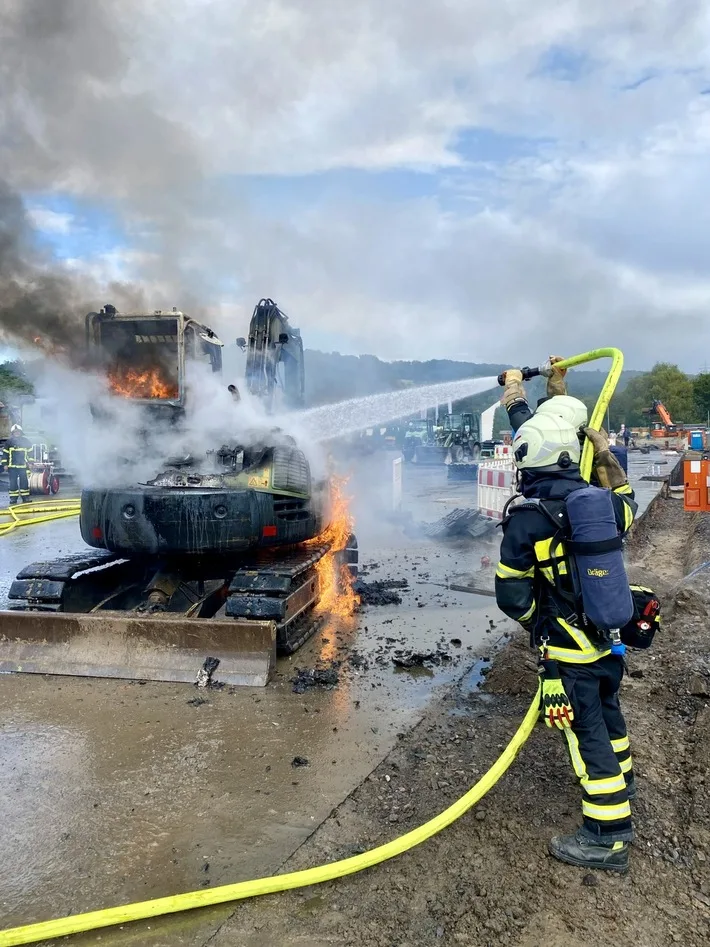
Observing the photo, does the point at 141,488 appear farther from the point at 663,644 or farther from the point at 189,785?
the point at 663,644

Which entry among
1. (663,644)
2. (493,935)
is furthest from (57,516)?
(493,935)

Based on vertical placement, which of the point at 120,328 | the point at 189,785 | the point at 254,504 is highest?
the point at 120,328

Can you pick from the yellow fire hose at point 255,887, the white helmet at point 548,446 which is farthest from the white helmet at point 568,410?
the yellow fire hose at point 255,887

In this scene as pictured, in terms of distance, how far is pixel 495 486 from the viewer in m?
10.5

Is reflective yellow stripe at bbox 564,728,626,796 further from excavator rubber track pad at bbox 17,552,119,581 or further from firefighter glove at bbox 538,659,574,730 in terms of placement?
excavator rubber track pad at bbox 17,552,119,581

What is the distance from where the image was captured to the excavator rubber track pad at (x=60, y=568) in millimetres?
6082

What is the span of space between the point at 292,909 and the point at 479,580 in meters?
6.30

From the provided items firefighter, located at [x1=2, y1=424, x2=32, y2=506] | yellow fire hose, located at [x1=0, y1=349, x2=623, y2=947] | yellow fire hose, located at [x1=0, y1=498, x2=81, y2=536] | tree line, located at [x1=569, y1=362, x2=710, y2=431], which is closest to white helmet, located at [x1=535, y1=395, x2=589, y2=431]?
yellow fire hose, located at [x1=0, y1=349, x2=623, y2=947]

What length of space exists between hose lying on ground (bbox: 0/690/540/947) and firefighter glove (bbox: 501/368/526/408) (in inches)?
80.3

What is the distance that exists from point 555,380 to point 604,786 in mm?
Answer: 2304

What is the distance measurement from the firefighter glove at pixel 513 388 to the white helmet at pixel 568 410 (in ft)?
1.37

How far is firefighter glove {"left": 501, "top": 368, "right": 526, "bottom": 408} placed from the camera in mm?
3863

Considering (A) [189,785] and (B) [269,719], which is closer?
(A) [189,785]

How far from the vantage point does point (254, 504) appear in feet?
18.9
